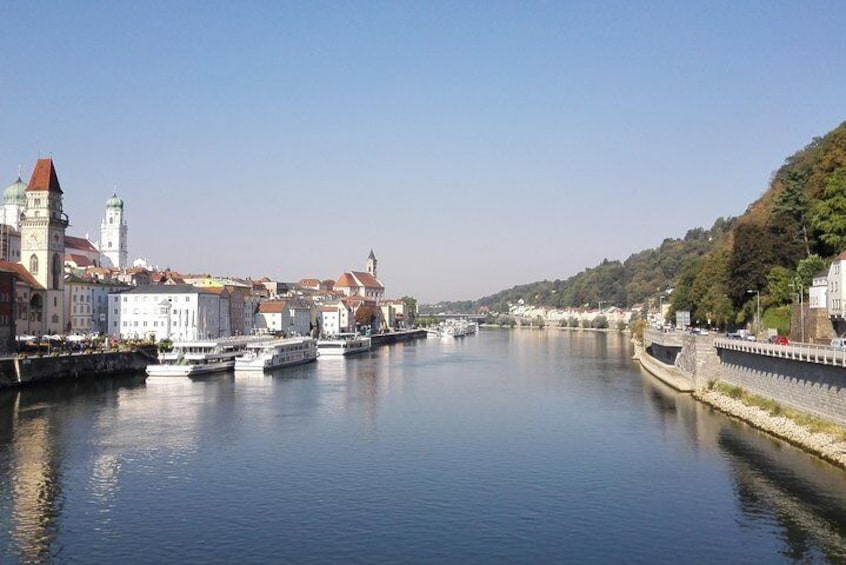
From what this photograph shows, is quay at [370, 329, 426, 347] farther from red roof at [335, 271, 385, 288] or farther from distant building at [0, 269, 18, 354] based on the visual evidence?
distant building at [0, 269, 18, 354]

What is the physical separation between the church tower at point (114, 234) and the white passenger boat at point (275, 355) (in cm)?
6228

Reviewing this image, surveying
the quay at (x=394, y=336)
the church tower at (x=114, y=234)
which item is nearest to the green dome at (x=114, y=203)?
the church tower at (x=114, y=234)

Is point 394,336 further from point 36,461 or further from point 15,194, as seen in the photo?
point 36,461

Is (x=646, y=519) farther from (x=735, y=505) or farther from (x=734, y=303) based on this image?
(x=734, y=303)

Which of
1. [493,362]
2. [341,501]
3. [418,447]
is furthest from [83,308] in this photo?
[341,501]

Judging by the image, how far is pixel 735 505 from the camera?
2169 centimetres

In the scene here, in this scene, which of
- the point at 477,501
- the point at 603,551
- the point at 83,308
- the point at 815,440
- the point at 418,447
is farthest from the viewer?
the point at 83,308

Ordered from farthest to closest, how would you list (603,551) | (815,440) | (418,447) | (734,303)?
(734,303) → (418,447) → (815,440) → (603,551)

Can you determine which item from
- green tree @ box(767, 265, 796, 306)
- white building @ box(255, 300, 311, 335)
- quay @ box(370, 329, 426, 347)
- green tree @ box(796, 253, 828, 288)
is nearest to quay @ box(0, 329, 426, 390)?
white building @ box(255, 300, 311, 335)

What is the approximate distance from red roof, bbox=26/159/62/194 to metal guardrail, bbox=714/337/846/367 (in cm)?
5306

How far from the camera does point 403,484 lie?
77.8 feet

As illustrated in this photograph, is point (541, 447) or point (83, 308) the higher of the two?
point (83, 308)

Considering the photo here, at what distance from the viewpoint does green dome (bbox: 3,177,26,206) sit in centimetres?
10125

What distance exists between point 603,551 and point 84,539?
1223 cm
